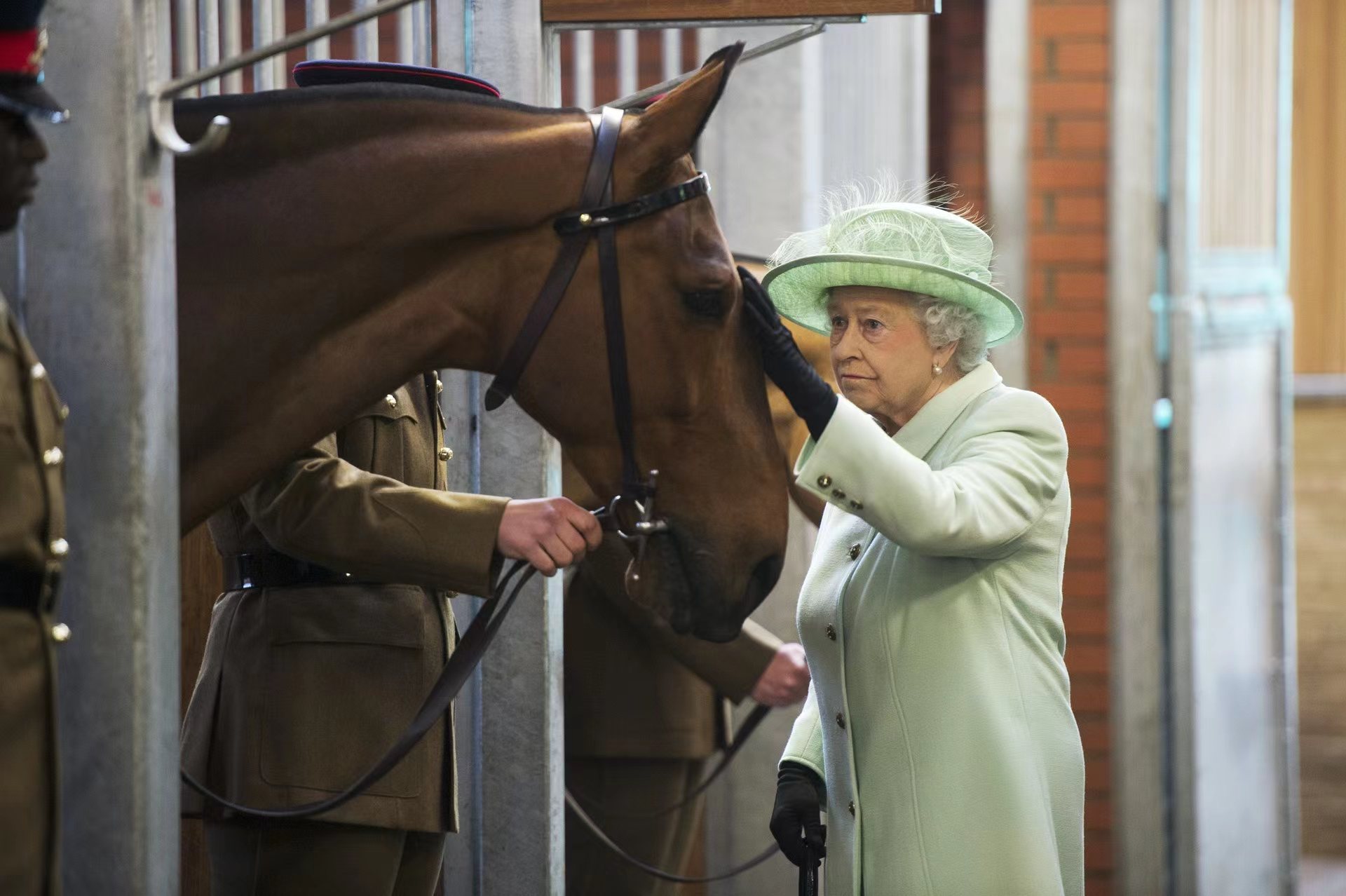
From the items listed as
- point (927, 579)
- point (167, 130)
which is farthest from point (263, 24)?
point (927, 579)

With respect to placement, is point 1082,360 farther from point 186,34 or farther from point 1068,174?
point 186,34

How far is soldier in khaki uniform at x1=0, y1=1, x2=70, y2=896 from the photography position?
1.39 metres

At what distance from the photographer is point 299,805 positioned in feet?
7.27

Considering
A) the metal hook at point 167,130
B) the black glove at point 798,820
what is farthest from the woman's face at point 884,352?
the metal hook at point 167,130

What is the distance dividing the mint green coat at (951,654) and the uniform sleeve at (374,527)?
16.4 inches

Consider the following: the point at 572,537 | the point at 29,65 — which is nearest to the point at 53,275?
the point at 29,65

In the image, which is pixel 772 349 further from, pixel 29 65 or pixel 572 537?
pixel 29 65

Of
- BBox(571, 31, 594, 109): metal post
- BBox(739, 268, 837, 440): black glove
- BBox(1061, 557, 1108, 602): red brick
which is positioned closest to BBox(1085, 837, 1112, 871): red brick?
BBox(1061, 557, 1108, 602): red brick

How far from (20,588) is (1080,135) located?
15.1ft

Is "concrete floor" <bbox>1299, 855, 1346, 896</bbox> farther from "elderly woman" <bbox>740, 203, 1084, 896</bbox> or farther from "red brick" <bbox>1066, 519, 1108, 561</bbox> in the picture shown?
"elderly woman" <bbox>740, 203, 1084, 896</bbox>

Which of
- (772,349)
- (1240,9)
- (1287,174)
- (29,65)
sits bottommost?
(772,349)

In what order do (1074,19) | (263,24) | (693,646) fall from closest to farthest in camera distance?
(263,24), (693,646), (1074,19)

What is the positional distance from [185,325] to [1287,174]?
4.64 meters

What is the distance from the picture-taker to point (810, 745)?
2453 millimetres
